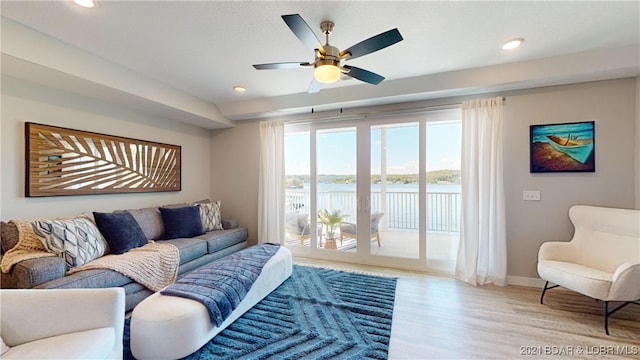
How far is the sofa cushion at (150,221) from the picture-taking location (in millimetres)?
3244

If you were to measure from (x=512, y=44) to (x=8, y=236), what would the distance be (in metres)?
4.85

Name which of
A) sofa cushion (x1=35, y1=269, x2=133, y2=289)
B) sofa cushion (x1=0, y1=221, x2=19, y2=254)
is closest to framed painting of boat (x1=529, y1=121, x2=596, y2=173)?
sofa cushion (x1=35, y1=269, x2=133, y2=289)

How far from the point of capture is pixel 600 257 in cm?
258

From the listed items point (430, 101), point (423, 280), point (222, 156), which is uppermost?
point (430, 101)

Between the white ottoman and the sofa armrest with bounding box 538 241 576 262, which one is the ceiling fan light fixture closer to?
the white ottoman

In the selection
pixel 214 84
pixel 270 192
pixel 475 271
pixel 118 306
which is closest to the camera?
pixel 118 306

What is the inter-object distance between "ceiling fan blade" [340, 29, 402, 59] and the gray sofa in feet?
8.98

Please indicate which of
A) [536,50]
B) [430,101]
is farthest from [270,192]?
[536,50]

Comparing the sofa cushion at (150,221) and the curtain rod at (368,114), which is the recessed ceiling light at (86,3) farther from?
the curtain rod at (368,114)

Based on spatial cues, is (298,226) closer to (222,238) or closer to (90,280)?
(222,238)

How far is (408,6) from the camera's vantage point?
190cm

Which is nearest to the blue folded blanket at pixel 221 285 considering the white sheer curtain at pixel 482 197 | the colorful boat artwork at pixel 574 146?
the white sheer curtain at pixel 482 197

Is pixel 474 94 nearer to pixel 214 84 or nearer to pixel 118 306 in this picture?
pixel 214 84

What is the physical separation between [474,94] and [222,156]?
4.09 metres
